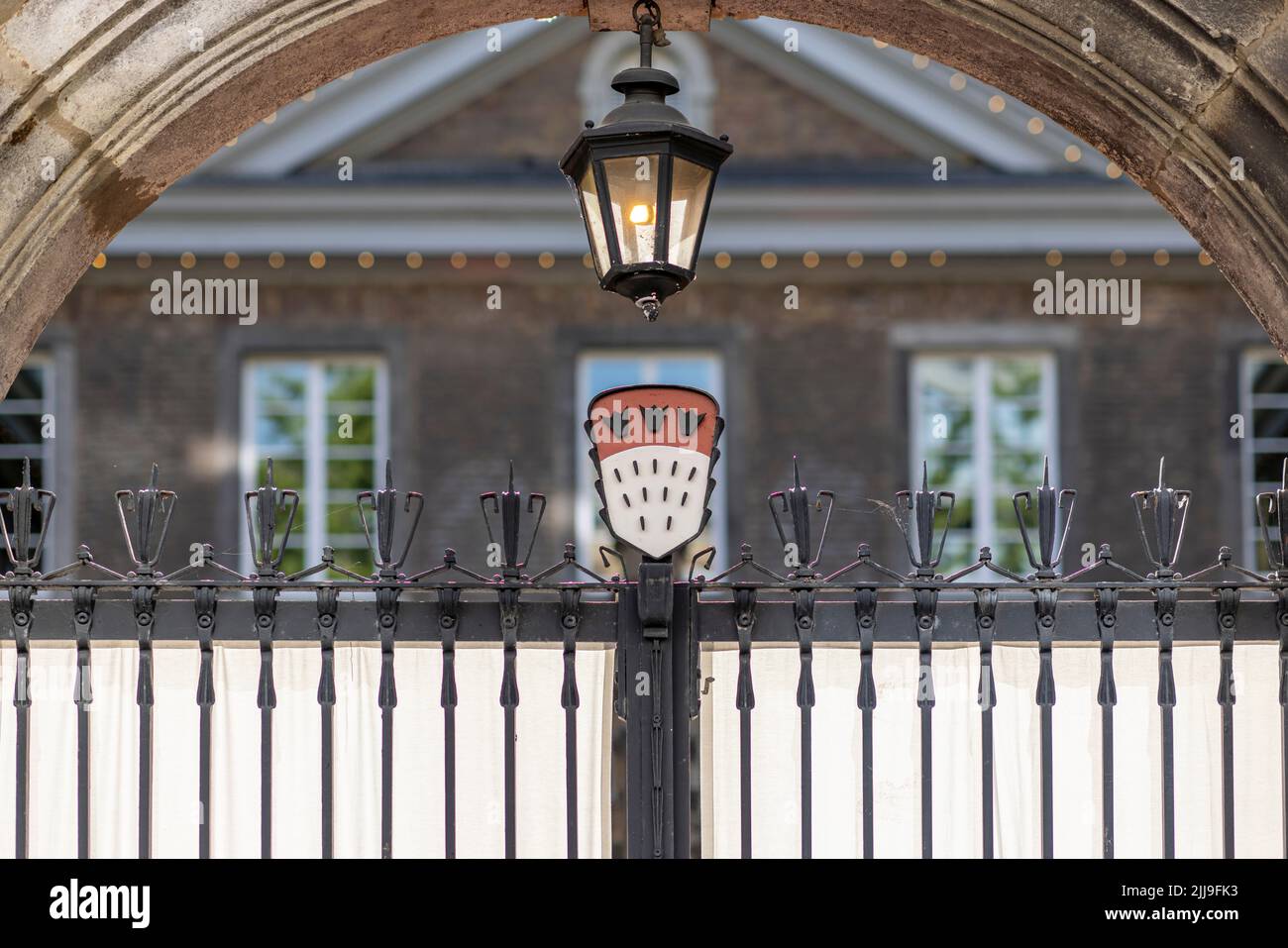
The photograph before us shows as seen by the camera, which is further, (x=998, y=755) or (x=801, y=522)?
(x=998, y=755)

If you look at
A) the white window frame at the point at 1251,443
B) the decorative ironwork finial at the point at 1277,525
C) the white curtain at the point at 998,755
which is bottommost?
the white curtain at the point at 998,755

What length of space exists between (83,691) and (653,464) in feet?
4.83

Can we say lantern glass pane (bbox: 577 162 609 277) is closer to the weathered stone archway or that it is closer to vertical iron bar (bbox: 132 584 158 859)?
the weathered stone archway

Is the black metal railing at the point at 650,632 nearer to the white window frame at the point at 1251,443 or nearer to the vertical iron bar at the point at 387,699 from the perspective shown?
the vertical iron bar at the point at 387,699

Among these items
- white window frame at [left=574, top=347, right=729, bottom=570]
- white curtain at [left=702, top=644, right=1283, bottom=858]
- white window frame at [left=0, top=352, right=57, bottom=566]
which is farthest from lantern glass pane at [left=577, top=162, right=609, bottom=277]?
white window frame at [left=0, top=352, right=57, bottom=566]

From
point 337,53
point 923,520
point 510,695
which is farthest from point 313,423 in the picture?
point 923,520

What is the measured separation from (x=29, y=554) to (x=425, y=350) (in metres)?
8.88

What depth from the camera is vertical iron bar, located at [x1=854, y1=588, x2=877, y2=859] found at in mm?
4355

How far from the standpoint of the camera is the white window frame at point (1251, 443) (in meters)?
13.0

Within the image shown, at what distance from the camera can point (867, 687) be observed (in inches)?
173

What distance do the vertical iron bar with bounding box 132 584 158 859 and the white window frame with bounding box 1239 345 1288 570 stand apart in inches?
395

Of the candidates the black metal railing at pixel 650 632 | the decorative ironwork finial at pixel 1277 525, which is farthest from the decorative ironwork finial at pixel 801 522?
the decorative ironwork finial at pixel 1277 525

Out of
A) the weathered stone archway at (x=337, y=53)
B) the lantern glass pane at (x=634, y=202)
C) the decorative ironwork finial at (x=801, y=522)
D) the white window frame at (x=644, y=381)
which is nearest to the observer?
the weathered stone archway at (x=337, y=53)

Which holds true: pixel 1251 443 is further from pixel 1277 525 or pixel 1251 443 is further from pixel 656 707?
pixel 656 707
